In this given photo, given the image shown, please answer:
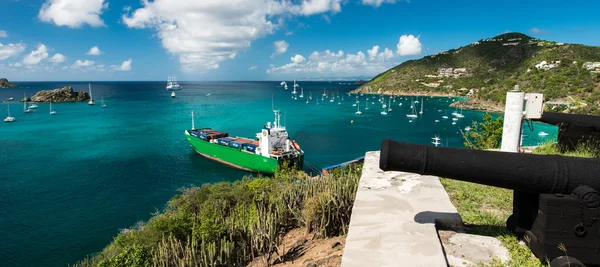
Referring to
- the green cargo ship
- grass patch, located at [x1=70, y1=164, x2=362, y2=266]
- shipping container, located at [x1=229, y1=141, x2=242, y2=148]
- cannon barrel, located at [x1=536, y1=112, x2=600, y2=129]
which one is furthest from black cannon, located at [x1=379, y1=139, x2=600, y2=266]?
shipping container, located at [x1=229, y1=141, x2=242, y2=148]

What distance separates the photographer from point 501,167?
308 cm

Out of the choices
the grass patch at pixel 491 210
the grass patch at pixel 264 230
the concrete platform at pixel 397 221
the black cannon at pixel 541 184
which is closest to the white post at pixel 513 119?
the grass patch at pixel 491 210

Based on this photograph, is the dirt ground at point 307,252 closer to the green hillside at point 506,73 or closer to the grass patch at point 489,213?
the grass patch at point 489,213

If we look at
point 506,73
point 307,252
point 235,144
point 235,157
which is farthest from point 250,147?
point 506,73

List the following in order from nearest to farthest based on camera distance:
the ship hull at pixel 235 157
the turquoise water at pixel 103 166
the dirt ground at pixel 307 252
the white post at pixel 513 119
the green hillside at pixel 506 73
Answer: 1. the dirt ground at pixel 307 252
2. the white post at pixel 513 119
3. the turquoise water at pixel 103 166
4. the ship hull at pixel 235 157
5. the green hillside at pixel 506 73

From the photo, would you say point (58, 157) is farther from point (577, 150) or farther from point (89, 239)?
point (577, 150)

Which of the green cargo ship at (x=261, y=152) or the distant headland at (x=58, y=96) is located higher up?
the distant headland at (x=58, y=96)

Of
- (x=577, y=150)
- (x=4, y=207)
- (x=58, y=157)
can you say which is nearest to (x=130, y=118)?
(x=58, y=157)

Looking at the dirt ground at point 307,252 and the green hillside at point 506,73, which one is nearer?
the dirt ground at point 307,252

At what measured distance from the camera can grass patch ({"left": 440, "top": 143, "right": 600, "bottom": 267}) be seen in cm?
319

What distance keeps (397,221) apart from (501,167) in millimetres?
1327

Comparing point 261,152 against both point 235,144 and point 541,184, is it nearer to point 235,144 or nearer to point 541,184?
point 235,144

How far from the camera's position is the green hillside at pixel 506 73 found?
173 ft

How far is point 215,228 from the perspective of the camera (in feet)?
21.7
